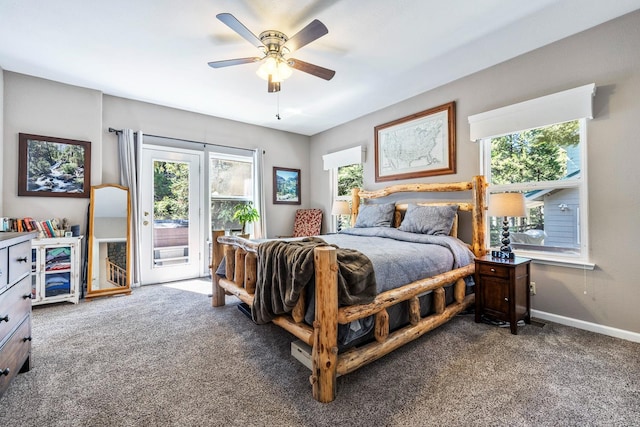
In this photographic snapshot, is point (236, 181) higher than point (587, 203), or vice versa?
point (236, 181)

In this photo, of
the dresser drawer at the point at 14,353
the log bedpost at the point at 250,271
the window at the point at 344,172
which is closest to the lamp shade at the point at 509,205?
the log bedpost at the point at 250,271

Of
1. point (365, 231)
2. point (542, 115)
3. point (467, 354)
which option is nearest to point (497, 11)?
point (542, 115)

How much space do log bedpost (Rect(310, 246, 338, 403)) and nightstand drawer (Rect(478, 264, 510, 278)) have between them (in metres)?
1.75

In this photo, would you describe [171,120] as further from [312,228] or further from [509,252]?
[509,252]

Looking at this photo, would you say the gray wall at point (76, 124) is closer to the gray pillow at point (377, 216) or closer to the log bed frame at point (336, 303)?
the log bed frame at point (336, 303)

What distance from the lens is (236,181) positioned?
5.07 m

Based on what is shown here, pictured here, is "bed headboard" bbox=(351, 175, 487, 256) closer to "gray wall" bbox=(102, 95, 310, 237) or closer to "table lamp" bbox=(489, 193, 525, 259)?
"table lamp" bbox=(489, 193, 525, 259)

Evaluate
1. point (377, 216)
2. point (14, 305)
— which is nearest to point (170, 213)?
point (14, 305)

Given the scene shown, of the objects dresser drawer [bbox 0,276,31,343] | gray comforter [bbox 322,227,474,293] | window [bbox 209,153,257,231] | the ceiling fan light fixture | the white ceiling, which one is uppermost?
the white ceiling

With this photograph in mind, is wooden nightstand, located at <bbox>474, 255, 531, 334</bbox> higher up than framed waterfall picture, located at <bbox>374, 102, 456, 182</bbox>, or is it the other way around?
framed waterfall picture, located at <bbox>374, 102, 456, 182</bbox>

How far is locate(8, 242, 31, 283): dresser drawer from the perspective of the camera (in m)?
1.62

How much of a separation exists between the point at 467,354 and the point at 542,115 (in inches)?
92.2

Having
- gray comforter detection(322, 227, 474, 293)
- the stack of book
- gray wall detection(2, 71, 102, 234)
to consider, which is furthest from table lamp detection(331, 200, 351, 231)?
the stack of book

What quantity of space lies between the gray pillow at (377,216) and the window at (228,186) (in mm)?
2192
